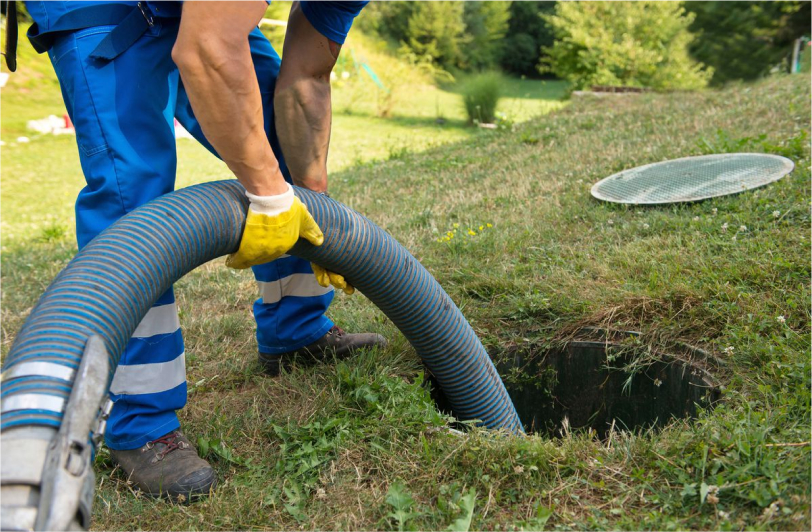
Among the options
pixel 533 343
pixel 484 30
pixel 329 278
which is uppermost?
pixel 329 278

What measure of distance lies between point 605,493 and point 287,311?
1368 millimetres

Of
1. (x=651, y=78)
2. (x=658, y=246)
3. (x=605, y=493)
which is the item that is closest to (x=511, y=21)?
(x=651, y=78)

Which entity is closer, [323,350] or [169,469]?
[169,469]

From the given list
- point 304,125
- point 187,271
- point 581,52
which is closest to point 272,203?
point 187,271

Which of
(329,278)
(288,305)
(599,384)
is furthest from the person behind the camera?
(599,384)

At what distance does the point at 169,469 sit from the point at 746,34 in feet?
60.6

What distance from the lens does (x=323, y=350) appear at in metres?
2.66

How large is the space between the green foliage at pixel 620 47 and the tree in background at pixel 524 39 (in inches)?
386

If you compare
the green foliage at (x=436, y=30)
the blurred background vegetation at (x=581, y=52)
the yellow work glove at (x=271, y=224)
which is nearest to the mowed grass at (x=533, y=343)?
the yellow work glove at (x=271, y=224)

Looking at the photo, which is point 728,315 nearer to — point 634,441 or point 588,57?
point 634,441

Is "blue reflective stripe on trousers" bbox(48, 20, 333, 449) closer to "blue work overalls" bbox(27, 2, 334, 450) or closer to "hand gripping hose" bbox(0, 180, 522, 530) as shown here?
"blue work overalls" bbox(27, 2, 334, 450)

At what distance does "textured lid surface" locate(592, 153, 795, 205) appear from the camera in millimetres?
3645

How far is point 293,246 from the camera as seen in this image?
6.66 ft

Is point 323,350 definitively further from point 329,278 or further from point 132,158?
point 132,158
